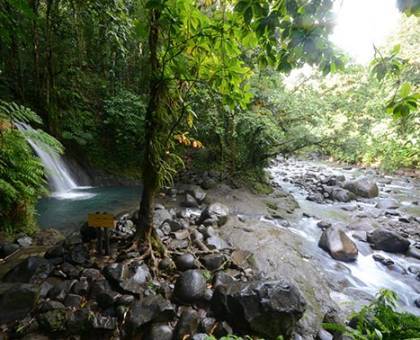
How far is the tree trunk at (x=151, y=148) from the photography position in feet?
9.30

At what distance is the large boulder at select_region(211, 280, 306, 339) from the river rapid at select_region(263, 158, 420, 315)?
126 cm

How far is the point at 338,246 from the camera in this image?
4840mm

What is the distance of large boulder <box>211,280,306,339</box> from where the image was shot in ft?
8.07

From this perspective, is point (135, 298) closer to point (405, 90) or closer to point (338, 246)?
point (405, 90)

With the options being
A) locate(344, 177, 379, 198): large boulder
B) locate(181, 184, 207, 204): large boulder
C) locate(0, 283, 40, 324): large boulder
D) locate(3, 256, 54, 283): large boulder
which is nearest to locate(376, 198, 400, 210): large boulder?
locate(344, 177, 379, 198): large boulder

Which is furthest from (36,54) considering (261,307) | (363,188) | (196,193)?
(363,188)

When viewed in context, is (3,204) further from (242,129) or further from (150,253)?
(242,129)

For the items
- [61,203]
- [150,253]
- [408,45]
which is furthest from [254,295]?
[408,45]

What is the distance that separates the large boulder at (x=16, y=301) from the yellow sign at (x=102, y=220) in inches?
33.2

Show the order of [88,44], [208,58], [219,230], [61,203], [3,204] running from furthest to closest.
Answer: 1. [88,44]
2. [61,203]
3. [219,230]
4. [3,204]
5. [208,58]

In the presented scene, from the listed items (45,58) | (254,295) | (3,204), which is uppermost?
(45,58)

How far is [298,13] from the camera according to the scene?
1271 mm

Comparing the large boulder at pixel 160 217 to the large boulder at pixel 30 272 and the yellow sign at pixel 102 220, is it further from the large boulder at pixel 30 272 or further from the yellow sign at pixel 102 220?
the large boulder at pixel 30 272

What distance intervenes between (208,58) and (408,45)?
16.7 m
